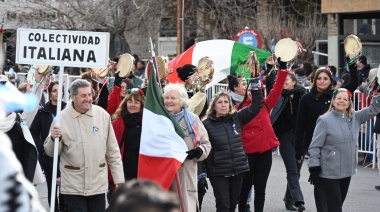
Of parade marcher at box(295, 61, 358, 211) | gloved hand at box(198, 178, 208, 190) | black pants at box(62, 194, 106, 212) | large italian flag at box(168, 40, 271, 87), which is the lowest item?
black pants at box(62, 194, 106, 212)

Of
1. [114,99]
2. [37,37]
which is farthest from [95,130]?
[114,99]

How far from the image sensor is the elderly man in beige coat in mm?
8016

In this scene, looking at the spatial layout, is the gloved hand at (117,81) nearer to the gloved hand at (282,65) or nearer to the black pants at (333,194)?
the gloved hand at (282,65)

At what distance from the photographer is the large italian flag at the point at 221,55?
14781 millimetres

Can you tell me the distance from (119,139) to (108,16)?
67.9 feet

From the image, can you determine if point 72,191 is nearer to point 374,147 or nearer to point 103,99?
point 103,99

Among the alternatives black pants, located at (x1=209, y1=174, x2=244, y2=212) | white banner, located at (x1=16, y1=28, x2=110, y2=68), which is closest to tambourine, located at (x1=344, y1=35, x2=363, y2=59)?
black pants, located at (x1=209, y1=174, x2=244, y2=212)

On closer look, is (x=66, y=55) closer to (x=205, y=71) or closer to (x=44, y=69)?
(x=205, y=71)

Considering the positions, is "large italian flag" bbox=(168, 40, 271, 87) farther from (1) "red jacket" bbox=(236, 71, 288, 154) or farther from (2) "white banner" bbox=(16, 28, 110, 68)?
(2) "white banner" bbox=(16, 28, 110, 68)

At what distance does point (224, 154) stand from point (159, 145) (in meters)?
0.97

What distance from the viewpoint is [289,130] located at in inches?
434

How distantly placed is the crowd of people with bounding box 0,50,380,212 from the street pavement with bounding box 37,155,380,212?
0.69 m

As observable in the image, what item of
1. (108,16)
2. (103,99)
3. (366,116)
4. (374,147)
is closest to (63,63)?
(103,99)

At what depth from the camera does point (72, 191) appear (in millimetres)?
8078
